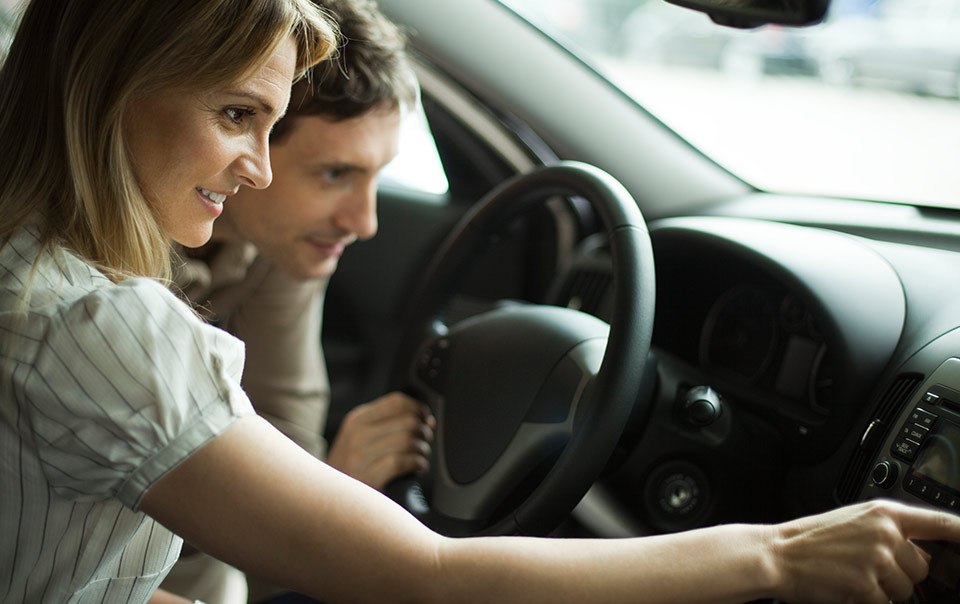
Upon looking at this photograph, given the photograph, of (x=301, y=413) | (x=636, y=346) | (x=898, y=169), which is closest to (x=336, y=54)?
(x=636, y=346)

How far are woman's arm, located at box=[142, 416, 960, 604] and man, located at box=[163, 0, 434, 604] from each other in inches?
22.9

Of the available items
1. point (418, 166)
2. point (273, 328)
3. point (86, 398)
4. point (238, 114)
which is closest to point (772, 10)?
point (238, 114)

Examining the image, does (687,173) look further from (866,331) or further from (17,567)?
(17,567)

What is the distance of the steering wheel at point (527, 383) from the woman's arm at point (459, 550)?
0.24 metres

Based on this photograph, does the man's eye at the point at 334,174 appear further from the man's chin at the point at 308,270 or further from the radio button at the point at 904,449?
the radio button at the point at 904,449

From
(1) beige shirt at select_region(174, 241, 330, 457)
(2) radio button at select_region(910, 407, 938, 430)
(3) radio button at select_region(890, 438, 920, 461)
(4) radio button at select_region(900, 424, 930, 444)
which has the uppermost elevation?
(2) radio button at select_region(910, 407, 938, 430)

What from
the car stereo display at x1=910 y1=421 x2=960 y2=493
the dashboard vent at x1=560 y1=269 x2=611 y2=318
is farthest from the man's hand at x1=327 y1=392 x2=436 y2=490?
the car stereo display at x1=910 y1=421 x2=960 y2=493

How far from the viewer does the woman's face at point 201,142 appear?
960 millimetres

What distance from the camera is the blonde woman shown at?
2.49 feet

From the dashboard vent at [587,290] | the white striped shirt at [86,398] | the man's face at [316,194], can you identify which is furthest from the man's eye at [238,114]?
the dashboard vent at [587,290]

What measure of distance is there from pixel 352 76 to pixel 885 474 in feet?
3.04

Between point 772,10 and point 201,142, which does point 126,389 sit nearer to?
point 201,142

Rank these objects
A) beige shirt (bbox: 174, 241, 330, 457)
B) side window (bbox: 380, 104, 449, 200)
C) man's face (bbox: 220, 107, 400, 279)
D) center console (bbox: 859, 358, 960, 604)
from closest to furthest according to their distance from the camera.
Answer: center console (bbox: 859, 358, 960, 604) → man's face (bbox: 220, 107, 400, 279) → beige shirt (bbox: 174, 241, 330, 457) → side window (bbox: 380, 104, 449, 200)

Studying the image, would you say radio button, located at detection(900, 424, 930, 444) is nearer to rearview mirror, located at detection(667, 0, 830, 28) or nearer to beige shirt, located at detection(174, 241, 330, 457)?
rearview mirror, located at detection(667, 0, 830, 28)
